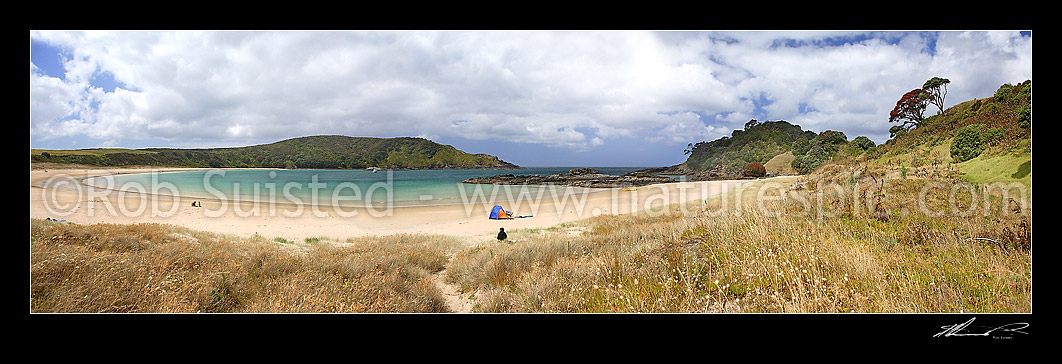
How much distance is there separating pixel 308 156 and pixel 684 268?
131 feet

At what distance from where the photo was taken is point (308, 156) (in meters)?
35.5

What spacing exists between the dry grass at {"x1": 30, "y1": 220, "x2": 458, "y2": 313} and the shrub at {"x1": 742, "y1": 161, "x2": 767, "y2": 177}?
39.7 meters

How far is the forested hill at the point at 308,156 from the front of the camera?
29.6 ft

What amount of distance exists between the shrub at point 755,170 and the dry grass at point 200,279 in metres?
39.7

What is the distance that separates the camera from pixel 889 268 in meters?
3.32

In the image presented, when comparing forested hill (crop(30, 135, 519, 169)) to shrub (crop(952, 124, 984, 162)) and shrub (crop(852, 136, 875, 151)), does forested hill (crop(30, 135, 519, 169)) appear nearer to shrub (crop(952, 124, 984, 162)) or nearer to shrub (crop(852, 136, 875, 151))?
shrub (crop(952, 124, 984, 162))

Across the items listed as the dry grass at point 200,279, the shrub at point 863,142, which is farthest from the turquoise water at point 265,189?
the shrub at point 863,142

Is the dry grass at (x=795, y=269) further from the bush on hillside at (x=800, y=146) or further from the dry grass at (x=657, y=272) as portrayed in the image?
the bush on hillside at (x=800, y=146)
